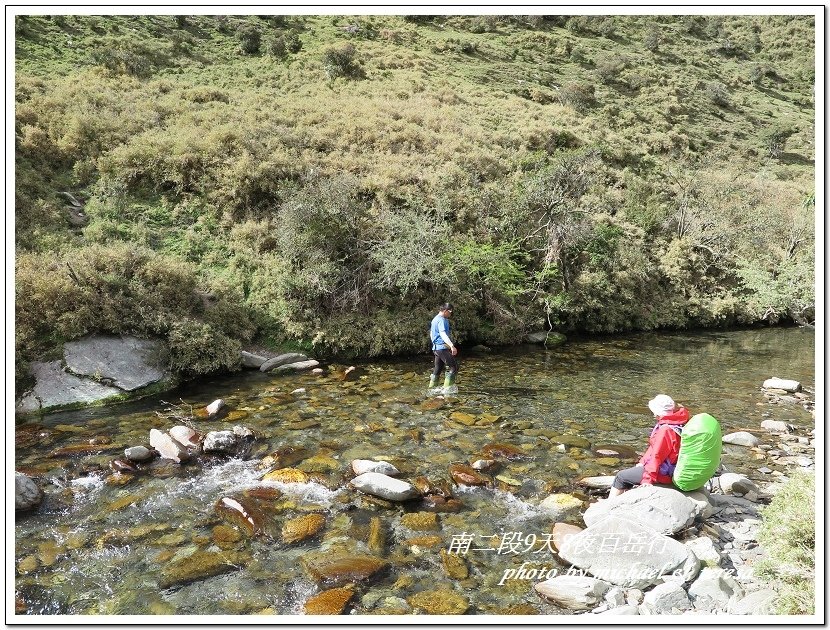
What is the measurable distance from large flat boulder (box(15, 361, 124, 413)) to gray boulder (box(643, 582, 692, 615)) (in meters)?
12.7

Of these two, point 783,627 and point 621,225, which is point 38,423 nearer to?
point 783,627

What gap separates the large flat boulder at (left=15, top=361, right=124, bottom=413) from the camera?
1202 cm

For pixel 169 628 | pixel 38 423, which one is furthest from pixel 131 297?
pixel 169 628

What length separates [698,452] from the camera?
693 cm

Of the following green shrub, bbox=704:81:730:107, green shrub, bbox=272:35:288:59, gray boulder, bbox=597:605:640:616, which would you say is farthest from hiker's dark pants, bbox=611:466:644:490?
green shrub, bbox=704:81:730:107

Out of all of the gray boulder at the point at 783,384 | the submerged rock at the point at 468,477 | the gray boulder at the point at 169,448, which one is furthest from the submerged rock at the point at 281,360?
the gray boulder at the point at 783,384

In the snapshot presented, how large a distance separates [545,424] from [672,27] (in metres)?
69.6

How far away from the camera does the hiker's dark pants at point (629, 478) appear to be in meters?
7.34

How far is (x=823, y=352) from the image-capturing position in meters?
6.32

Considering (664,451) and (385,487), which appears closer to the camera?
(664,451)

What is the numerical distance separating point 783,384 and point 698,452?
32.7 ft

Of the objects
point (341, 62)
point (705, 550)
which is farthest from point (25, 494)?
point (341, 62)

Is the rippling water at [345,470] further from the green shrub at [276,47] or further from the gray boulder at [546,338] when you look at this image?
the green shrub at [276,47]

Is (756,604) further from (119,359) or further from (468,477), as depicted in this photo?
(119,359)
